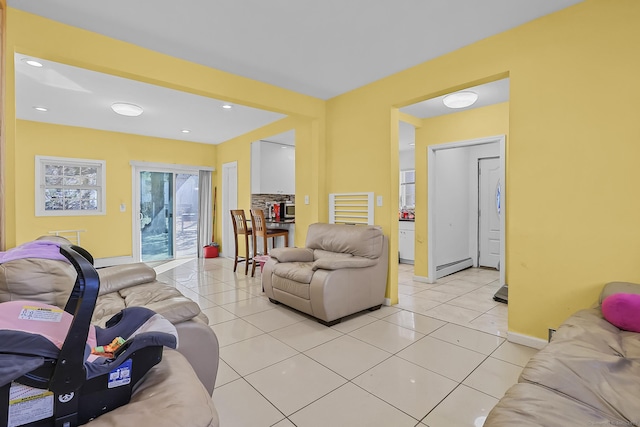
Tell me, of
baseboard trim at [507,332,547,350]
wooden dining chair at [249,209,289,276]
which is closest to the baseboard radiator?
baseboard trim at [507,332,547,350]

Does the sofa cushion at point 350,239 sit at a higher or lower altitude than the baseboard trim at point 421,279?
higher

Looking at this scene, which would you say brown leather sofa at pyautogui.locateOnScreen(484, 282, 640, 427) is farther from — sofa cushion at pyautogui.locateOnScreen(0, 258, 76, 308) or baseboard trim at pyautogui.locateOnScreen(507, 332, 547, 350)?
sofa cushion at pyautogui.locateOnScreen(0, 258, 76, 308)

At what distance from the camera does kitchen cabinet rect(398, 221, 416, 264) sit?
5.86m

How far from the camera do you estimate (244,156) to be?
20.5 feet

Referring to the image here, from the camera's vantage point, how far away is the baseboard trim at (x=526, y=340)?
2.44 metres

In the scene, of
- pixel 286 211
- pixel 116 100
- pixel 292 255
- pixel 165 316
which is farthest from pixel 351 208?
pixel 116 100

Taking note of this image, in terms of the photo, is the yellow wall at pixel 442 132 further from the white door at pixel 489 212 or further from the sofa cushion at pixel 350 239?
the sofa cushion at pixel 350 239

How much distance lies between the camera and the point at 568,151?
2.30 m

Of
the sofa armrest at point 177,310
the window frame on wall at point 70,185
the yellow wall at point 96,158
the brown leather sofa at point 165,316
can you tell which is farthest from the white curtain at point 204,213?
the sofa armrest at point 177,310

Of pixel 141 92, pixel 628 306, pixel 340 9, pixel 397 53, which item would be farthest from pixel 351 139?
pixel 628 306

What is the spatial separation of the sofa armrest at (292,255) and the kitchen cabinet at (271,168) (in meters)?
2.61

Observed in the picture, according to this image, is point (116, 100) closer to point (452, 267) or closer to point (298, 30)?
point (298, 30)

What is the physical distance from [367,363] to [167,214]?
5.88 meters

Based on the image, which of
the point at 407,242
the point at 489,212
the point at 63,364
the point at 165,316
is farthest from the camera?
the point at 407,242
